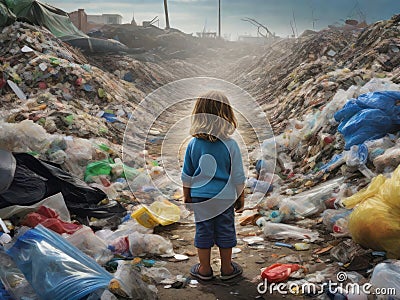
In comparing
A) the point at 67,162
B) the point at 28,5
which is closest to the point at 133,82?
the point at 28,5

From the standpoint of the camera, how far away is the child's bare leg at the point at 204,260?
3439mm

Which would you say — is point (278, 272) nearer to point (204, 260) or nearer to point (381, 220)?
point (204, 260)

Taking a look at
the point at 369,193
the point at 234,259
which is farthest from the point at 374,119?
the point at 234,259

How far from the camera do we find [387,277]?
2947 millimetres

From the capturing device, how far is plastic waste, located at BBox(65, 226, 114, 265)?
372cm

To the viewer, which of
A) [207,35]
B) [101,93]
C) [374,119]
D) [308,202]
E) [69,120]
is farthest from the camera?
[207,35]

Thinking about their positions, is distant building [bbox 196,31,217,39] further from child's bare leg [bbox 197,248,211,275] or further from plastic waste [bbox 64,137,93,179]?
child's bare leg [bbox 197,248,211,275]

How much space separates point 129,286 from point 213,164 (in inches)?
35.2

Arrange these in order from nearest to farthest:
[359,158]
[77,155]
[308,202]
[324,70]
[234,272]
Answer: [234,272], [308,202], [359,158], [77,155], [324,70]

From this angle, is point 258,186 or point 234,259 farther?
point 258,186

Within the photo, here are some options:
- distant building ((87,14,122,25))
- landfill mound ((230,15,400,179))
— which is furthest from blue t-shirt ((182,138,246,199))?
distant building ((87,14,122,25))

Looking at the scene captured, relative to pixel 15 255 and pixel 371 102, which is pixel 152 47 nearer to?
pixel 371 102

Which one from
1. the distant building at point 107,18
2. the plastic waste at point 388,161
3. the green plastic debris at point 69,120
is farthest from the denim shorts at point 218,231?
the distant building at point 107,18

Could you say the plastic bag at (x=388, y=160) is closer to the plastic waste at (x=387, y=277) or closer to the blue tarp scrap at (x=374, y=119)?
the blue tarp scrap at (x=374, y=119)
